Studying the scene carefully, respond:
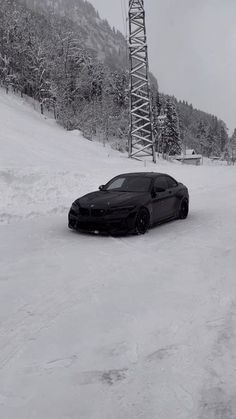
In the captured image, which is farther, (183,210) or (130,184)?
(183,210)

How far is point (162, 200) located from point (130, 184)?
2.83ft

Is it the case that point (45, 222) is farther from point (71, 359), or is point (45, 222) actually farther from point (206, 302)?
point (71, 359)

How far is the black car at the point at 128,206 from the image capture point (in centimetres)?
862

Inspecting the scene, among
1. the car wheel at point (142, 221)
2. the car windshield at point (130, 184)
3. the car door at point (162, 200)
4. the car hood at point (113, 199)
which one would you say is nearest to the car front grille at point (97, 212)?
the car hood at point (113, 199)

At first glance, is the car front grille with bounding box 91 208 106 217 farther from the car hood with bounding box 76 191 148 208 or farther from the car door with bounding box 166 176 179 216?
the car door with bounding box 166 176 179 216

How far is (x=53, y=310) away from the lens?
470 centimetres

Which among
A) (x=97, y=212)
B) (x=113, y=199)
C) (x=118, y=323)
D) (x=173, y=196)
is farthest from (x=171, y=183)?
(x=118, y=323)

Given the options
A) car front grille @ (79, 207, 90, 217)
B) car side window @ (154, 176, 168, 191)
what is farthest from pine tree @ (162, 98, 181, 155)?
car front grille @ (79, 207, 90, 217)

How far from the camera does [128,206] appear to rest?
8.73m

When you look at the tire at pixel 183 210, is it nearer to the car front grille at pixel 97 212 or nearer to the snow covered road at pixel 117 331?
the car front grille at pixel 97 212

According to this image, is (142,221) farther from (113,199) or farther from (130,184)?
(130,184)

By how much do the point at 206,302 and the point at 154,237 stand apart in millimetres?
3849

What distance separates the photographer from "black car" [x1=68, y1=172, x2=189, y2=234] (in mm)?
8617

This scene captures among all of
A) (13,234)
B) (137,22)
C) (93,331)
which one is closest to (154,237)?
(13,234)
